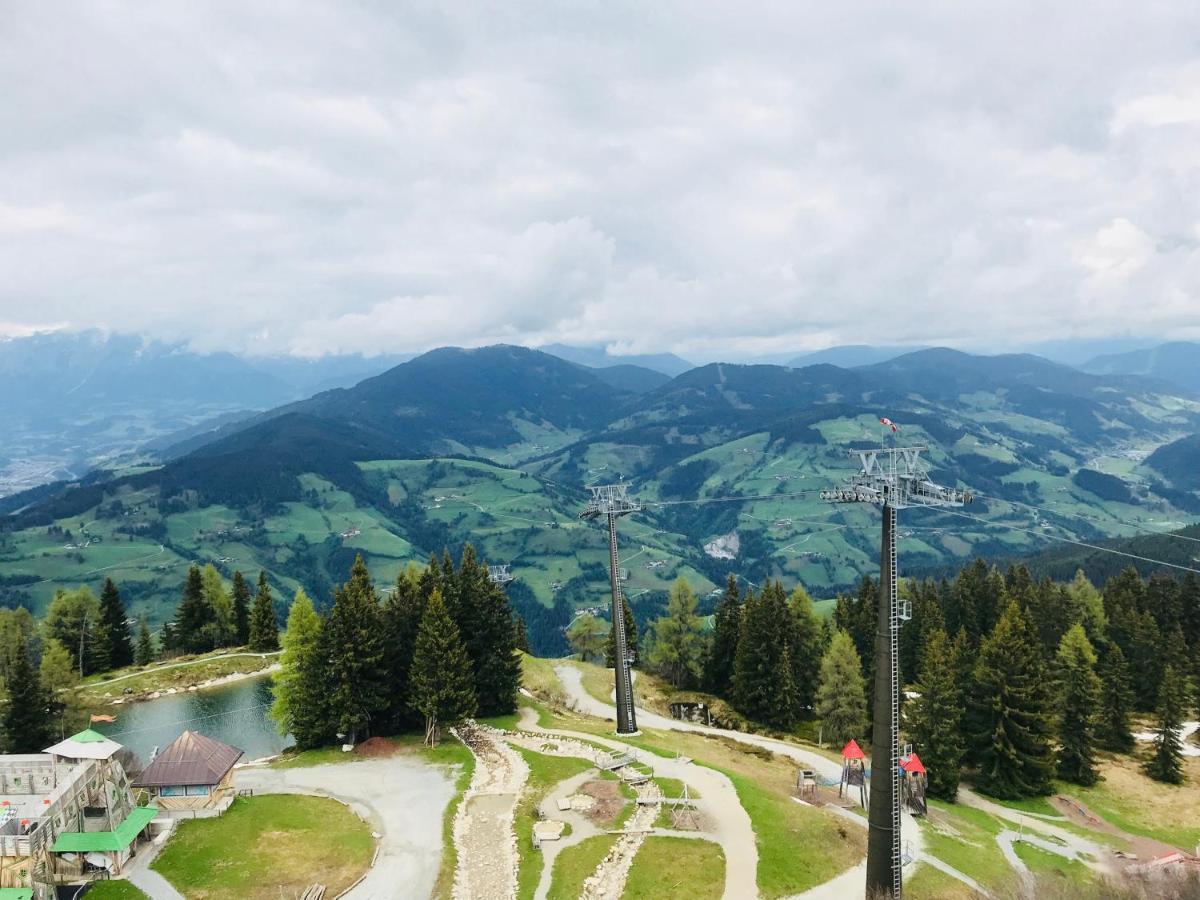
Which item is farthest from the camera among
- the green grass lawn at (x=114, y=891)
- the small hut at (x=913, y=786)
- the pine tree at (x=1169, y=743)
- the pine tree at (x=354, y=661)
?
the pine tree at (x=1169, y=743)

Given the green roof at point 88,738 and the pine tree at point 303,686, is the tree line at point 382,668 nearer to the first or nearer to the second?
the pine tree at point 303,686

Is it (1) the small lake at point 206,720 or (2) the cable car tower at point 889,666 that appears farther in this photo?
(1) the small lake at point 206,720

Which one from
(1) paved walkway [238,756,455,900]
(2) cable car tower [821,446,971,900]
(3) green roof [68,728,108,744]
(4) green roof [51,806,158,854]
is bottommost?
(1) paved walkway [238,756,455,900]

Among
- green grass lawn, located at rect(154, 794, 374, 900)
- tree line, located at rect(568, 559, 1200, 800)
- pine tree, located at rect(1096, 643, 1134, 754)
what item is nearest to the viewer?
green grass lawn, located at rect(154, 794, 374, 900)

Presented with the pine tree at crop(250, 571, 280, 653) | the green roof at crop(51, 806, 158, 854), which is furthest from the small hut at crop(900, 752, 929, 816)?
the pine tree at crop(250, 571, 280, 653)

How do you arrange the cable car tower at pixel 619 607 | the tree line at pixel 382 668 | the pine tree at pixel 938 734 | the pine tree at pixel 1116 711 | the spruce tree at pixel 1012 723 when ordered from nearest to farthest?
the pine tree at pixel 938 734 → the spruce tree at pixel 1012 723 → the tree line at pixel 382 668 → the cable car tower at pixel 619 607 → the pine tree at pixel 1116 711

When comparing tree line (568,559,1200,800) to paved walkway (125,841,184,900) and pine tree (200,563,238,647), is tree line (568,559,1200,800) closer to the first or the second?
paved walkway (125,841,184,900)

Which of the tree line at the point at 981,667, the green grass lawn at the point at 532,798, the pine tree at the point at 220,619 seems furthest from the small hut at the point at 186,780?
the pine tree at the point at 220,619
